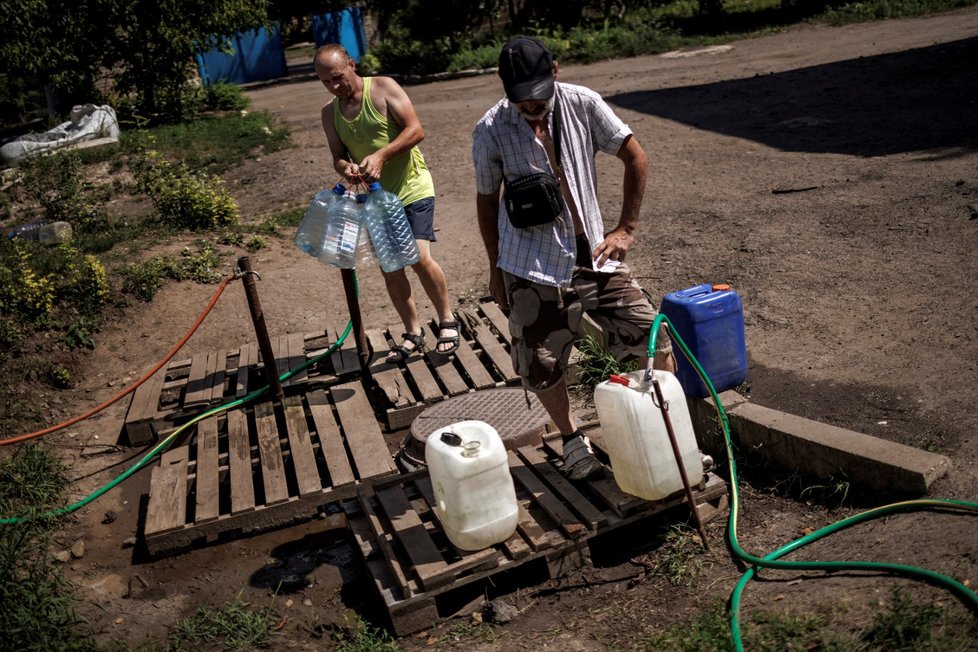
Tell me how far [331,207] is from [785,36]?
1471 centimetres

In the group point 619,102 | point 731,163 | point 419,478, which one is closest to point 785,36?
point 619,102

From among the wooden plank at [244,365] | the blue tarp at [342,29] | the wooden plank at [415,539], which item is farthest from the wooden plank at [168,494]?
the blue tarp at [342,29]

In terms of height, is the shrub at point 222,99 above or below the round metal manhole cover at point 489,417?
above

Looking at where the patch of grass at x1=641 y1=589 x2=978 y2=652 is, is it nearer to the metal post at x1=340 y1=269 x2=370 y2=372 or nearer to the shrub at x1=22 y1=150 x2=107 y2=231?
the metal post at x1=340 y1=269 x2=370 y2=372

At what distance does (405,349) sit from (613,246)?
2.45m

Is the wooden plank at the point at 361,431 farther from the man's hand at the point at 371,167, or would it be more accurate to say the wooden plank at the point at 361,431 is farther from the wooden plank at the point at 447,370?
the man's hand at the point at 371,167

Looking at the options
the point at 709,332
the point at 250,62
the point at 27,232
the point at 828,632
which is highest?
the point at 250,62

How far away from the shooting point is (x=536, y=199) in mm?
3564

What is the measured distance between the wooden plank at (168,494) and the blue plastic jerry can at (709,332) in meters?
2.64

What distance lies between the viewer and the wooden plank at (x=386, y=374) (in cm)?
550

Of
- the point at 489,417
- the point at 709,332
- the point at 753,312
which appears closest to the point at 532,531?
the point at 489,417

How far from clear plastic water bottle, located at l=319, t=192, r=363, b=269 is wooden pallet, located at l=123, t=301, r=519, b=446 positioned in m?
0.85

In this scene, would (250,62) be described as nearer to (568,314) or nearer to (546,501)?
(568,314)

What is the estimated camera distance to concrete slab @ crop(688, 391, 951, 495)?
3645 millimetres
